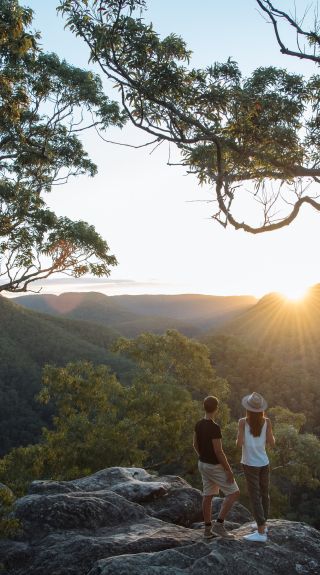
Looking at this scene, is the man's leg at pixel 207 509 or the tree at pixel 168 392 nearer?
the man's leg at pixel 207 509

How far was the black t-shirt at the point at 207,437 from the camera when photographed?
7.09 meters

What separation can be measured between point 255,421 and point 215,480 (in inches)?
37.8

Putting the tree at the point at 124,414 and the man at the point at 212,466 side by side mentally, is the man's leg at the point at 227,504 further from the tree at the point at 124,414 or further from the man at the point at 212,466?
the tree at the point at 124,414

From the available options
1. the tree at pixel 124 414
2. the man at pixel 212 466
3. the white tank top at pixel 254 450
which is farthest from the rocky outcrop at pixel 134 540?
the tree at pixel 124 414

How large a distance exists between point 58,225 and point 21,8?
7225 millimetres

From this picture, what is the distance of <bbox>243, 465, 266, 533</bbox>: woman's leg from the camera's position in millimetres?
7102

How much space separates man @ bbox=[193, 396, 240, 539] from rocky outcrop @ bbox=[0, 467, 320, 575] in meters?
0.28

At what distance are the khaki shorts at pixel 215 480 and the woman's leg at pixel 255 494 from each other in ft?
0.72

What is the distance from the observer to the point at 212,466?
7211mm

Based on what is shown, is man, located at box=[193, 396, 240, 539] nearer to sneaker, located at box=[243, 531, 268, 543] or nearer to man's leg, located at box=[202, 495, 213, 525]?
man's leg, located at box=[202, 495, 213, 525]

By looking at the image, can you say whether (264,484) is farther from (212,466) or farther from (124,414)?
(124,414)

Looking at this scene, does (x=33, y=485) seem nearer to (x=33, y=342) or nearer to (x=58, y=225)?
(x=58, y=225)

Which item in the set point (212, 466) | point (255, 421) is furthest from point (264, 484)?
point (255, 421)

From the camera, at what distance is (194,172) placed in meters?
9.58
